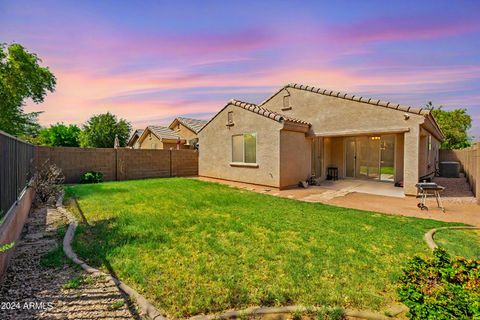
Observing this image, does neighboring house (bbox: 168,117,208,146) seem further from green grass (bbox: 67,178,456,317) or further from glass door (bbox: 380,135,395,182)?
green grass (bbox: 67,178,456,317)

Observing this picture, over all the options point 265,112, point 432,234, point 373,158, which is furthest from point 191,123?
point 432,234

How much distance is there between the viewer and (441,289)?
273 centimetres

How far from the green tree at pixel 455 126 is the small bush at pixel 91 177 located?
4613 centimetres

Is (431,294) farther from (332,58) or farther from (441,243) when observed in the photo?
(332,58)

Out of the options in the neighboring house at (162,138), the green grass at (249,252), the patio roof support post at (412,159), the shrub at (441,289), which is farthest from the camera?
the neighboring house at (162,138)

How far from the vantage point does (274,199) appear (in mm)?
11016

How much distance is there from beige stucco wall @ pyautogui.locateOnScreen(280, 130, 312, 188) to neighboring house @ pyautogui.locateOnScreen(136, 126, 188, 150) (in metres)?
16.9

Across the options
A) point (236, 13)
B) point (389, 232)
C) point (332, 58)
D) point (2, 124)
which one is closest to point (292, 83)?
point (332, 58)

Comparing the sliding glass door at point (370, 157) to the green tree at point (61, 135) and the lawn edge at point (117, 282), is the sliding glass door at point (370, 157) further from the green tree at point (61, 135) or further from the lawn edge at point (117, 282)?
the green tree at point (61, 135)

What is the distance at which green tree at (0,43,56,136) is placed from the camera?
891 inches

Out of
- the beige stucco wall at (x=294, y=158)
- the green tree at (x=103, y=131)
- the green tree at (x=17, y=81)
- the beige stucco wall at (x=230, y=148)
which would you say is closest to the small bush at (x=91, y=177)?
the beige stucco wall at (x=230, y=148)

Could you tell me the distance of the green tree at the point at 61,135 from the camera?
46812 millimetres

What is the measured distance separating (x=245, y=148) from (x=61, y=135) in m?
49.1

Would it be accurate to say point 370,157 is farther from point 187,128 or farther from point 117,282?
point 187,128
